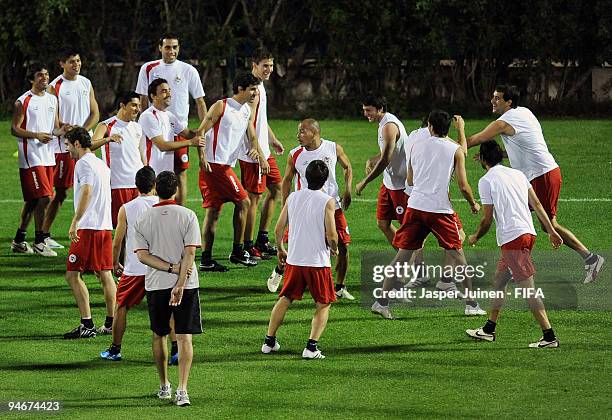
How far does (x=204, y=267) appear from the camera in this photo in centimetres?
1495

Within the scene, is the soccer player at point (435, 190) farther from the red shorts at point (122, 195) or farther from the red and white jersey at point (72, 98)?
the red and white jersey at point (72, 98)

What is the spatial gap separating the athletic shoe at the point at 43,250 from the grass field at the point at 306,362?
0.72 m

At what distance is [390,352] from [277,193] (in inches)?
201

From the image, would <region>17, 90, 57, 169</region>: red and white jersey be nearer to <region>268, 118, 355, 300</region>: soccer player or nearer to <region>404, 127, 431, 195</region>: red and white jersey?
<region>268, 118, 355, 300</region>: soccer player

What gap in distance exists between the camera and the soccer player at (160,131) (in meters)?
14.2

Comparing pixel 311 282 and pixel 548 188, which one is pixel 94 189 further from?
pixel 548 188

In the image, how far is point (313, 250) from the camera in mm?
10922

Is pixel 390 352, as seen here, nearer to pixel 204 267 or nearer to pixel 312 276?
pixel 312 276

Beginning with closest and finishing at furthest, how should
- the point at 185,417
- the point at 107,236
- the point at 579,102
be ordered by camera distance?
the point at 185,417
the point at 107,236
the point at 579,102

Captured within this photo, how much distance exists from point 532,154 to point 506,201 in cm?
273

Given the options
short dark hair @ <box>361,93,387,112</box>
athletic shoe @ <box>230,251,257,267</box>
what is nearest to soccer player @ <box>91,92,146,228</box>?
athletic shoe @ <box>230,251,257,267</box>

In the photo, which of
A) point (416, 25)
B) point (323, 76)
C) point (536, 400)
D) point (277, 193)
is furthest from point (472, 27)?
point (536, 400)

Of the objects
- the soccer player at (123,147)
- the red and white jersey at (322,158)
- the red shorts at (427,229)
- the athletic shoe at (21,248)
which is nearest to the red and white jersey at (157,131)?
the soccer player at (123,147)

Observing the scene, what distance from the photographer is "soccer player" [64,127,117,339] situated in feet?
38.4
